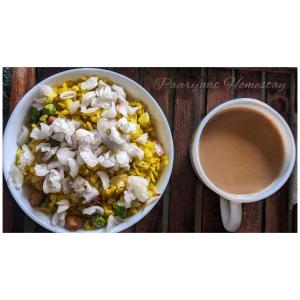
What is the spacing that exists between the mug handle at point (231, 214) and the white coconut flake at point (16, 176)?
1.44 ft

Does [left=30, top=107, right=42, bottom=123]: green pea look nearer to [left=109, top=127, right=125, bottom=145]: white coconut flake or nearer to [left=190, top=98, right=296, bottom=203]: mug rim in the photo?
[left=109, top=127, right=125, bottom=145]: white coconut flake

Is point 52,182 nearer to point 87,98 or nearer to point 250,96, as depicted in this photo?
point 87,98

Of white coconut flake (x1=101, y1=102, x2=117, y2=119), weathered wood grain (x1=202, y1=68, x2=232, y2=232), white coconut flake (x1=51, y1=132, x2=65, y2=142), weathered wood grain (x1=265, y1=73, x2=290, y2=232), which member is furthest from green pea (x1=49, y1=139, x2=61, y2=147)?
weathered wood grain (x1=265, y1=73, x2=290, y2=232)

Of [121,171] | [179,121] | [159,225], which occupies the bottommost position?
[159,225]

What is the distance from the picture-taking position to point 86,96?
855 mm

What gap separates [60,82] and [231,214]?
1.54 ft

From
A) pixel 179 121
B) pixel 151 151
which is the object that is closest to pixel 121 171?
pixel 151 151

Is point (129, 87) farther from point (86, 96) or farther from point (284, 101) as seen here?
point (284, 101)

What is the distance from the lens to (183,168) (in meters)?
0.92

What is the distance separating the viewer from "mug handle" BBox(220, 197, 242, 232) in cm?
90

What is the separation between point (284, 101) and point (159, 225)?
0.39 metres

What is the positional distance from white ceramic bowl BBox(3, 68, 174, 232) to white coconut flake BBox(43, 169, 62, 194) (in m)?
0.06

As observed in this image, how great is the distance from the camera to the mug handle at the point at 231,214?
90cm

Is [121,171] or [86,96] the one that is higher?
[86,96]
